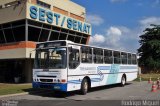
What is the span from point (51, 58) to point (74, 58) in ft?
4.36

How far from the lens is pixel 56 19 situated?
31672 millimetres

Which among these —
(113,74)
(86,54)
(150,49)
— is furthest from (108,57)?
(150,49)

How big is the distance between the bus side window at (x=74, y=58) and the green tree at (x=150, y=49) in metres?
39.6

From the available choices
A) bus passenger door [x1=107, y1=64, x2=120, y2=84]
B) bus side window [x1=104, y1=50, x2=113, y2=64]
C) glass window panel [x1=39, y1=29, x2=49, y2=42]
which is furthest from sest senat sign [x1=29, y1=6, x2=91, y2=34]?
bus passenger door [x1=107, y1=64, x2=120, y2=84]

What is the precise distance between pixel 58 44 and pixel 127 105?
585 centimetres

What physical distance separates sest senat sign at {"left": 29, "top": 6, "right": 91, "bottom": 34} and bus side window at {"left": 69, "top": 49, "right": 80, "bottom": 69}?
467 inches

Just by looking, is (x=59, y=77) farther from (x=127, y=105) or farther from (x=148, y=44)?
(x=148, y=44)

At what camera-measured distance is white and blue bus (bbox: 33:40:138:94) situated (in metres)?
16.6

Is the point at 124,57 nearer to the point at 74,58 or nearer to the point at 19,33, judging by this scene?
the point at 74,58

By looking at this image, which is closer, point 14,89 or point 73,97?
point 73,97

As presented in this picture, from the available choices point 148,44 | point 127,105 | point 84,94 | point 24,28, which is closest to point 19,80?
point 24,28

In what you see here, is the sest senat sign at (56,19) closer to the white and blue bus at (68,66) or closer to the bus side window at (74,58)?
the white and blue bus at (68,66)

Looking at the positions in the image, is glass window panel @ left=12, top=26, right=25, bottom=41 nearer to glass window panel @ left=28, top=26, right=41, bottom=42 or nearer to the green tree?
glass window panel @ left=28, top=26, right=41, bottom=42

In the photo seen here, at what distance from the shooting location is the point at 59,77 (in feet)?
54.0
